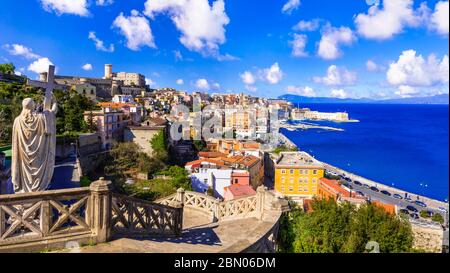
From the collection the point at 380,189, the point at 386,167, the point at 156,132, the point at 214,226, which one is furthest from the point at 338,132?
the point at 214,226

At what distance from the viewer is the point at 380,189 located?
44.2m

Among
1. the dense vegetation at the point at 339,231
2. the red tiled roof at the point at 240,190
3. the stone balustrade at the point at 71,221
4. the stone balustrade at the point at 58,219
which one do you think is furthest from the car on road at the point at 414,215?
the stone balustrade at the point at 58,219

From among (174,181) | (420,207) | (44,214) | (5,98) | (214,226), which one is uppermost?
(5,98)

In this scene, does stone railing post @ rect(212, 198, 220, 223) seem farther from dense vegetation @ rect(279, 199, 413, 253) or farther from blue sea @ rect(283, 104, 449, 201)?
blue sea @ rect(283, 104, 449, 201)

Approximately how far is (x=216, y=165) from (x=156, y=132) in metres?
9.35

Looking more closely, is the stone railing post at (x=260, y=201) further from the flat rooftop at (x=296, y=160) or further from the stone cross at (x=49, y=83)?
the flat rooftop at (x=296, y=160)

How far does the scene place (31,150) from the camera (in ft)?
16.5

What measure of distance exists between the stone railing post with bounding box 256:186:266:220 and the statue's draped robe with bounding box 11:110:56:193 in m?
4.41

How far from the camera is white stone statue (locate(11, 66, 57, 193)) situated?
4969 mm

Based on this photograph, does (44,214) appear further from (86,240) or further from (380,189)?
(380,189)

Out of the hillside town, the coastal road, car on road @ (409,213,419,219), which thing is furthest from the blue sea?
the hillside town

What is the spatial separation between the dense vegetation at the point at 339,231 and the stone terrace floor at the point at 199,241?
86cm
